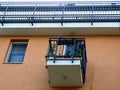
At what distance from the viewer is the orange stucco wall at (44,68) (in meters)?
12.6

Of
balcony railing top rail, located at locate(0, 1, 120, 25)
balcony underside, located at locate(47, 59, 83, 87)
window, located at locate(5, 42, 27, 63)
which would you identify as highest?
balcony railing top rail, located at locate(0, 1, 120, 25)

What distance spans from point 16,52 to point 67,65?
12.5 ft

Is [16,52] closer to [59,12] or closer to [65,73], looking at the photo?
[59,12]

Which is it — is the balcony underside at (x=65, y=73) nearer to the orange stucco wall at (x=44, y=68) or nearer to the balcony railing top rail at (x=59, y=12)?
the orange stucco wall at (x=44, y=68)

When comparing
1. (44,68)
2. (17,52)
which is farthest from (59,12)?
(44,68)

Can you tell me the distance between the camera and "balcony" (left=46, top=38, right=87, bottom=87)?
11648 millimetres

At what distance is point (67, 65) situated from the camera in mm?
11602

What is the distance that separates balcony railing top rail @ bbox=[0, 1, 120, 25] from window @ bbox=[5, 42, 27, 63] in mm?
1055

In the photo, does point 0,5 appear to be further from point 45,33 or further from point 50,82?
point 50,82

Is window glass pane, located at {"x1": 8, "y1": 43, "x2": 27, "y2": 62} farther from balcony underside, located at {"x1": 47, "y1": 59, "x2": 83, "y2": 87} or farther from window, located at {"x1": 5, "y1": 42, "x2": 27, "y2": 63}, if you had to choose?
balcony underside, located at {"x1": 47, "y1": 59, "x2": 83, "y2": 87}

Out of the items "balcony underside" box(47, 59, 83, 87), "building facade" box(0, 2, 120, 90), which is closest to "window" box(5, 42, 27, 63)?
"building facade" box(0, 2, 120, 90)

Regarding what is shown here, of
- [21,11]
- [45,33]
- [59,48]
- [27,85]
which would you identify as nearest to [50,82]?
[27,85]

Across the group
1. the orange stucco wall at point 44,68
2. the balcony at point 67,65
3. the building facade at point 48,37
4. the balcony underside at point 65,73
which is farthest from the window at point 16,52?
the balcony underside at point 65,73

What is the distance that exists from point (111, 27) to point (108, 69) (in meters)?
2.05
